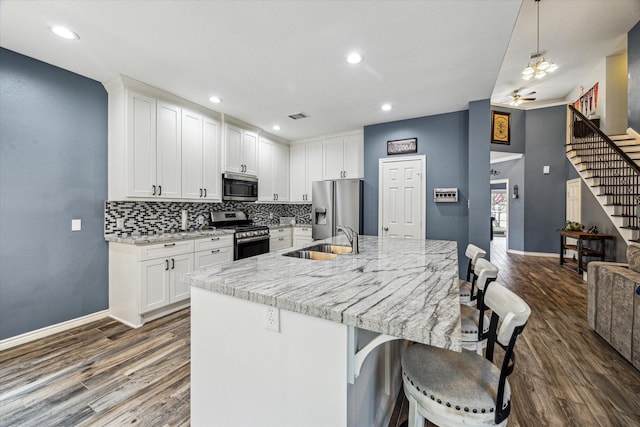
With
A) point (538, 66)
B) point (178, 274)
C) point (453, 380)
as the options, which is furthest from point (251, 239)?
point (538, 66)

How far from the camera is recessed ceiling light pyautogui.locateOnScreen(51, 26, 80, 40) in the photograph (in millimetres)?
2176

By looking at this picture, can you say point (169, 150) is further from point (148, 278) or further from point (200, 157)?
point (148, 278)

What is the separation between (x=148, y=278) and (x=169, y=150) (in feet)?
5.15

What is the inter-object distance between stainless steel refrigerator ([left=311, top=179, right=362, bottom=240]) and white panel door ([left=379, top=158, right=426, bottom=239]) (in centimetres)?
42

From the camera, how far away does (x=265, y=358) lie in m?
1.23

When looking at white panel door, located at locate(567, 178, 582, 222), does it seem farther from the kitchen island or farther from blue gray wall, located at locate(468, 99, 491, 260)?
the kitchen island

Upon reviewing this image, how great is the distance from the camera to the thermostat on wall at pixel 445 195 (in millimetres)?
4141

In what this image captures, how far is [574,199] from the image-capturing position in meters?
6.20

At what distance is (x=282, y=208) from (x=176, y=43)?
3.92 metres

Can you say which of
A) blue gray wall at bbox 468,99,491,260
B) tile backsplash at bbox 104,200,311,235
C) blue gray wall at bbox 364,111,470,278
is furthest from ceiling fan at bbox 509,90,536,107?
tile backsplash at bbox 104,200,311,235

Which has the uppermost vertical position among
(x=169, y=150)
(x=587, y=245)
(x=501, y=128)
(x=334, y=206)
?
(x=501, y=128)

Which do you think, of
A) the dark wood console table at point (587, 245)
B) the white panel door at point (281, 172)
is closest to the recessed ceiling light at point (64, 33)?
the white panel door at point (281, 172)

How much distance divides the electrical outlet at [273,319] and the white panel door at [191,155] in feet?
9.60

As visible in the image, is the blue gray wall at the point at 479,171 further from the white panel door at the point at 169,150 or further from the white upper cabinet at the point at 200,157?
the white panel door at the point at 169,150
